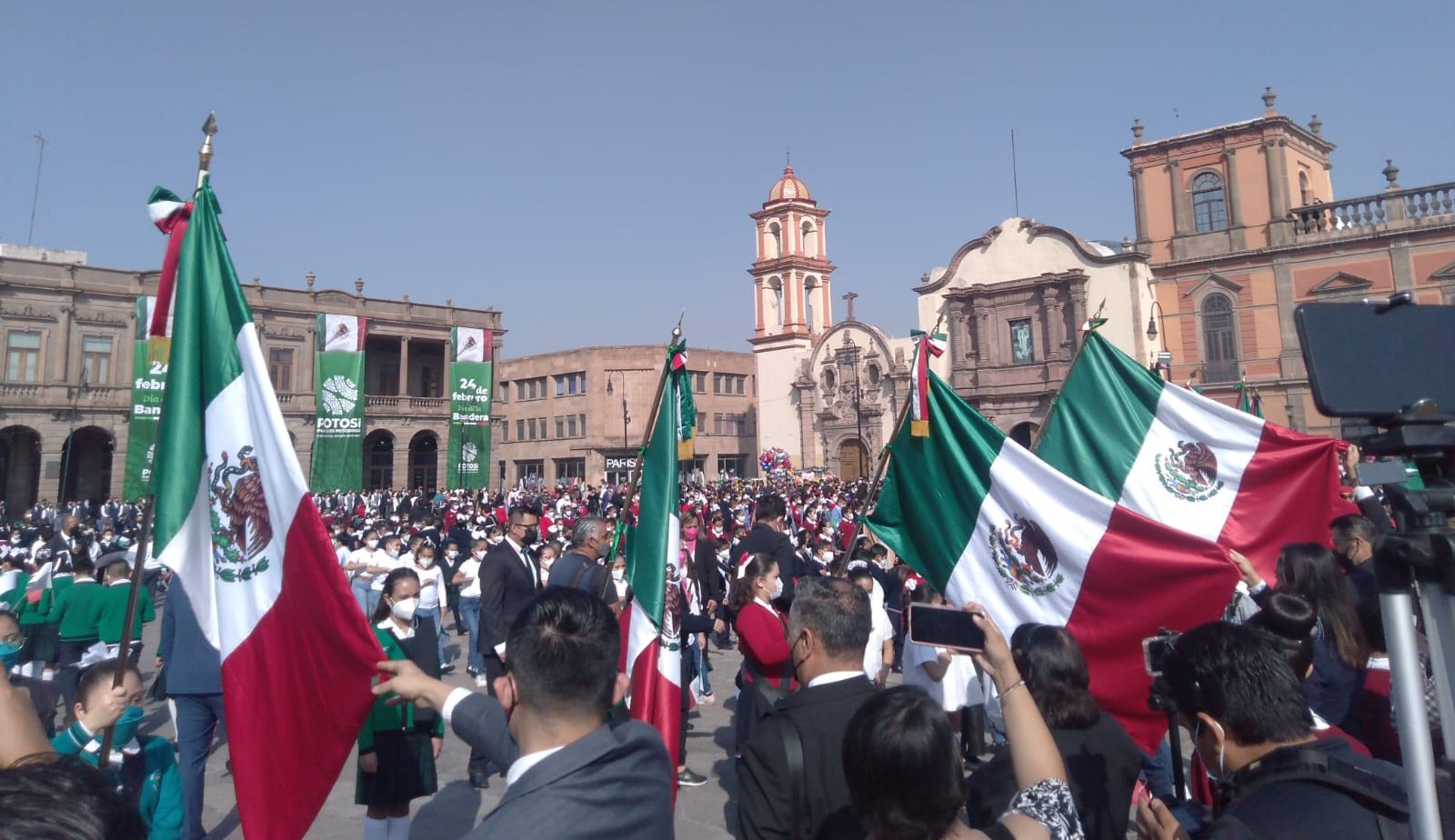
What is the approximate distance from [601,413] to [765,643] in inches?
1881

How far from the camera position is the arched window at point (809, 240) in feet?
149

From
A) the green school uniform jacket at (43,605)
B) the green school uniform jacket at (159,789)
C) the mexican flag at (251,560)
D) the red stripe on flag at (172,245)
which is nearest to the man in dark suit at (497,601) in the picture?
the green school uniform jacket at (159,789)

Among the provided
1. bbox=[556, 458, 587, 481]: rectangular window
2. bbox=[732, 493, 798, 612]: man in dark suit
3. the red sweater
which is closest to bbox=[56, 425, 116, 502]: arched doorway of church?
bbox=[556, 458, 587, 481]: rectangular window

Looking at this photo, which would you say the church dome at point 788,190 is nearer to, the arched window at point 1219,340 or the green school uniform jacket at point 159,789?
the arched window at point 1219,340

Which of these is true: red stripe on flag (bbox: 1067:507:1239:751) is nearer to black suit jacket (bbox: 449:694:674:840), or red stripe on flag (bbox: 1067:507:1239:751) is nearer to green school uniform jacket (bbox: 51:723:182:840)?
black suit jacket (bbox: 449:694:674:840)

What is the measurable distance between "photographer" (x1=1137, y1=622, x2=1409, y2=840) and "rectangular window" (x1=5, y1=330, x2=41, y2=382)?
146ft

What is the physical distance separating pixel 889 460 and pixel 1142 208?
30.3m

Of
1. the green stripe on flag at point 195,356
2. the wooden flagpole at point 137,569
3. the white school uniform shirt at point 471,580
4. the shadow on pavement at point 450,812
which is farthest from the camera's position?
the white school uniform shirt at point 471,580

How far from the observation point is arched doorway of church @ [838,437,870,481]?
4031 centimetres

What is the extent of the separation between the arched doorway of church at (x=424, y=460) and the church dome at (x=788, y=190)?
22.2 meters

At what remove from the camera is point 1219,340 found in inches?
1169

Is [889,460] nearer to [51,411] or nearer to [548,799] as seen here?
[548,799]

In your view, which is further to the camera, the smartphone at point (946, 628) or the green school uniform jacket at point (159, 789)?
the green school uniform jacket at point (159, 789)

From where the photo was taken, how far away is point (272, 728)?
3137 millimetres
